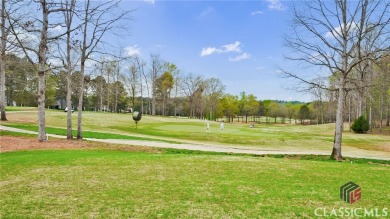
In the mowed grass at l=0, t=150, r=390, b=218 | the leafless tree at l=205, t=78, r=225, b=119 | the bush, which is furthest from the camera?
the leafless tree at l=205, t=78, r=225, b=119

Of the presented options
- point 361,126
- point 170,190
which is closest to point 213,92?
point 361,126

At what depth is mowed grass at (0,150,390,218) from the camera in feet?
18.0

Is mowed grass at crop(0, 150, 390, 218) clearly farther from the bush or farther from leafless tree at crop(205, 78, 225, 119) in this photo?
leafless tree at crop(205, 78, 225, 119)

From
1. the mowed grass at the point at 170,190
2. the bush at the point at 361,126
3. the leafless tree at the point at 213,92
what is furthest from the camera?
the leafless tree at the point at 213,92

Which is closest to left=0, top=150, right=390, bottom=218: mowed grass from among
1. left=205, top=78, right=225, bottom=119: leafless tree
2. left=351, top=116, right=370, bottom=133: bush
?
left=351, top=116, right=370, bottom=133: bush

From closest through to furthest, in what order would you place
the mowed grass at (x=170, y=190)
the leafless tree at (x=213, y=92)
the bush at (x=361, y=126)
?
the mowed grass at (x=170, y=190) < the bush at (x=361, y=126) < the leafless tree at (x=213, y=92)

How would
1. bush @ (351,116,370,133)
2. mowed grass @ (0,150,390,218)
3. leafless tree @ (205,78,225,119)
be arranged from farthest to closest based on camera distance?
leafless tree @ (205,78,225,119)
bush @ (351,116,370,133)
mowed grass @ (0,150,390,218)

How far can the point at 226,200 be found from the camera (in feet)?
20.2

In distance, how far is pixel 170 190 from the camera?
22.4 ft

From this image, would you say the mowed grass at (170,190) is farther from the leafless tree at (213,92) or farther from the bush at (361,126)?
the leafless tree at (213,92)

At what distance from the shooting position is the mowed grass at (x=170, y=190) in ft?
18.0

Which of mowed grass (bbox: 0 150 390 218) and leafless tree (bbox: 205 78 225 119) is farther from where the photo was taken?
leafless tree (bbox: 205 78 225 119)

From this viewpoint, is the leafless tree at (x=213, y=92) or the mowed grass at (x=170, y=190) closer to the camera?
the mowed grass at (x=170, y=190)

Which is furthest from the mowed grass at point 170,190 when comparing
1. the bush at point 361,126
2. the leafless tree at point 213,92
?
the leafless tree at point 213,92
